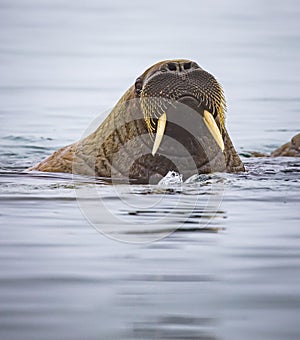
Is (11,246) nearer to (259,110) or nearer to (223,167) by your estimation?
(223,167)

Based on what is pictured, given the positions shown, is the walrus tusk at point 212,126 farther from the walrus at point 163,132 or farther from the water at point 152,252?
the water at point 152,252

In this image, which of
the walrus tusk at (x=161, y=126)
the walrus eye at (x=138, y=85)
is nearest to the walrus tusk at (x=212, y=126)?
the walrus tusk at (x=161, y=126)

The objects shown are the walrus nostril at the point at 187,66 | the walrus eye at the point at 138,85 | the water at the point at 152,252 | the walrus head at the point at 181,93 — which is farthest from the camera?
the walrus eye at the point at 138,85

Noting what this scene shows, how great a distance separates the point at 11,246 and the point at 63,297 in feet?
4.27

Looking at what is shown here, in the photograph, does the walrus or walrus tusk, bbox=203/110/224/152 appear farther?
walrus tusk, bbox=203/110/224/152

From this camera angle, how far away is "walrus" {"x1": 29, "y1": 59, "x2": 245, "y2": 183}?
868 cm

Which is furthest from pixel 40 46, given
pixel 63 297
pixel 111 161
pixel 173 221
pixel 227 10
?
pixel 63 297

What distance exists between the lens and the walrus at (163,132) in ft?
28.5

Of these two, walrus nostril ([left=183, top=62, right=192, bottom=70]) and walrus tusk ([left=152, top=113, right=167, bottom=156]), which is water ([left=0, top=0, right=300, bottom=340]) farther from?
walrus nostril ([left=183, top=62, right=192, bottom=70])

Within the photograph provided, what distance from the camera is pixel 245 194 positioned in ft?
27.0

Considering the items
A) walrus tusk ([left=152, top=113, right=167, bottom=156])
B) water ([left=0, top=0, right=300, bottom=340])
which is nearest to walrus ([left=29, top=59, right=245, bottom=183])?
walrus tusk ([left=152, top=113, right=167, bottom=156])

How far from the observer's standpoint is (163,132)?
8883 mm

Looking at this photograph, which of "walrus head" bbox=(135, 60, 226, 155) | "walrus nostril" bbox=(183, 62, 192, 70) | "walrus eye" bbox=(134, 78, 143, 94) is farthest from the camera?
"walrus eye" bbox=(134, 78, 143, 94)

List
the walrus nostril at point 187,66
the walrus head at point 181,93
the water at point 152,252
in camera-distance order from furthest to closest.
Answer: the walrus nostril at point 187,66, the walrus head at point 181,93, the water at point 152,252
